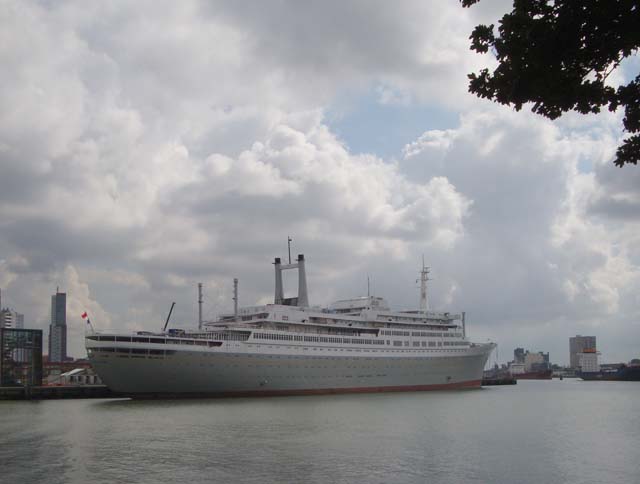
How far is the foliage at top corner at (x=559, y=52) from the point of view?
9617 mm

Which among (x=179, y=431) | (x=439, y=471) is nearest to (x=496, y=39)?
(x=439, y=471)

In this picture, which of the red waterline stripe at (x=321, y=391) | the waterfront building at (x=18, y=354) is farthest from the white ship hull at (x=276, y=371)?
the waterfront building at (x=18, y=354)

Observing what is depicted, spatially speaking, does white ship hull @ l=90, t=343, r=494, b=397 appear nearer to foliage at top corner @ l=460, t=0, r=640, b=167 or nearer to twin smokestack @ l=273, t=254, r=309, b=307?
twin smokestack @ l=273, t=254, r=309, b=307

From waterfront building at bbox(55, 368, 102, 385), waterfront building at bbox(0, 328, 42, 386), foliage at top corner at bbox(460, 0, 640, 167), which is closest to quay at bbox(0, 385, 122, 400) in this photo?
waterfront building at bbox(0, 328, 42, 386)

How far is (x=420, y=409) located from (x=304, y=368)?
2013 cm

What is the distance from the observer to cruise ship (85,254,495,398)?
180 feet

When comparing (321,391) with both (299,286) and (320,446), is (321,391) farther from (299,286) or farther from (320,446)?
(320,446)

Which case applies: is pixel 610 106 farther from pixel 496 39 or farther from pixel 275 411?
pixel 275 411

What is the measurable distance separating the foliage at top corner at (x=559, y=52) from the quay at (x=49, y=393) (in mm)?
66262

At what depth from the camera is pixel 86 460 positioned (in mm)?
24531

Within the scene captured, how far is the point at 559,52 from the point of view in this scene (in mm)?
9836

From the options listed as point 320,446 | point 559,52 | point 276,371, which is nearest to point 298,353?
point 276,371

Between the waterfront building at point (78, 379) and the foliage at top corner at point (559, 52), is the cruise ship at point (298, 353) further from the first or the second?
the foliage at top corner at point (559, 52)

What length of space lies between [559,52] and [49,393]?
236 feet
